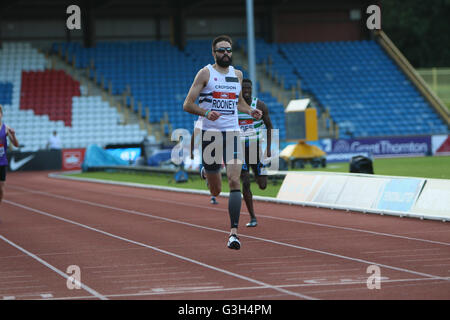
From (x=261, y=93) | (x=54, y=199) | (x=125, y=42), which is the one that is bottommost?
(x=54, y=199)

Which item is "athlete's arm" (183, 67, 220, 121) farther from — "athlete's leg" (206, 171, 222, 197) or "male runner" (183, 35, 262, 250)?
"athlete's leg" (206, 171, 222, 197)

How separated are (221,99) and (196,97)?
35cm

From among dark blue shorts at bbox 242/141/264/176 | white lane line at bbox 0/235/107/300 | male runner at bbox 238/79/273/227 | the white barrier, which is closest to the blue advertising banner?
the white barrier

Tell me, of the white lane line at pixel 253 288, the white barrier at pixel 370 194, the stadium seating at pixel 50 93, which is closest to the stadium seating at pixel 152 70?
the stadium seating at pixel 50 93

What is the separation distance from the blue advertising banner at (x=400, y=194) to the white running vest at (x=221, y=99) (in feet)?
16.5

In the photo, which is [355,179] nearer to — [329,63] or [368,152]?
[368,152]

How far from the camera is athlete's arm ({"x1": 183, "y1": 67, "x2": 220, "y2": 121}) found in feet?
32.6

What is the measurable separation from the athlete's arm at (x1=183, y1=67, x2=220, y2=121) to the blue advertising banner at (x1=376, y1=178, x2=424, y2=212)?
213 inches

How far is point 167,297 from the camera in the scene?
24.0ft

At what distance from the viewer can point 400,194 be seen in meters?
14.7

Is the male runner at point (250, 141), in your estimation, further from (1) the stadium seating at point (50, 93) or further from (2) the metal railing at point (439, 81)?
(2) the metal railing at point (439, 81)

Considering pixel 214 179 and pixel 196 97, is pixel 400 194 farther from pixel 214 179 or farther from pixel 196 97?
pixel 196 97
